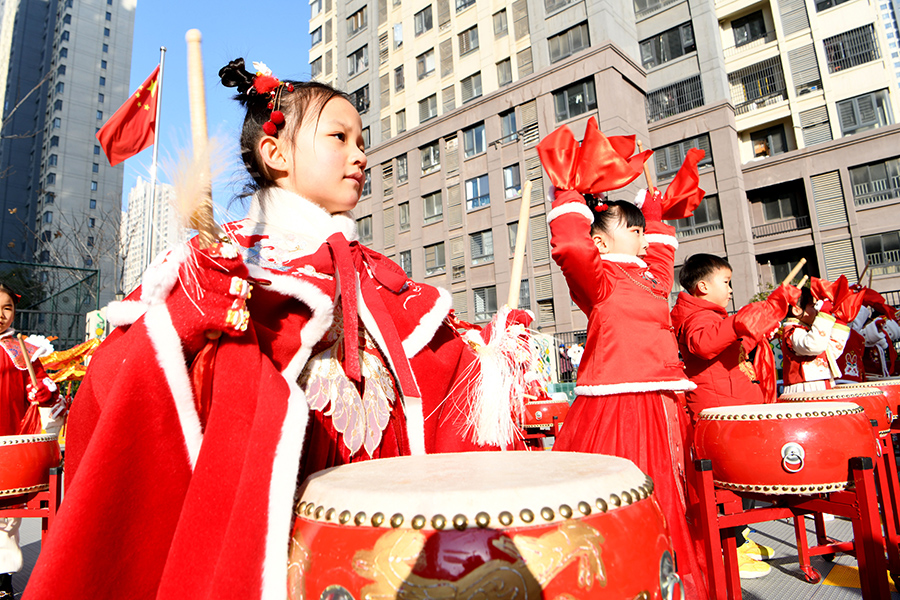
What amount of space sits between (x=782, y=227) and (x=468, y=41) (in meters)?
14.3

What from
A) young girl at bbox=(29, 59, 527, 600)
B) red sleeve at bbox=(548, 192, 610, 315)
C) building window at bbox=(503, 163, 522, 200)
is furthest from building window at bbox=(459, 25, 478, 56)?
young girl at bbox=(29, 59, 527, 600)

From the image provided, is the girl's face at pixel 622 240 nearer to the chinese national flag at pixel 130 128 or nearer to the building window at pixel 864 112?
the chinese national flag at pixel 130 128

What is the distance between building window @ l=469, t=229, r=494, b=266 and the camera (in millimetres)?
21297

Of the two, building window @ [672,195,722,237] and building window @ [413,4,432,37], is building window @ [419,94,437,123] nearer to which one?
building window @ [413,4,432,37]

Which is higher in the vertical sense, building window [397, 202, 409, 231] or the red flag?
building window [397, 202, 409, 231]

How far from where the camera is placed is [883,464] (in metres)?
2.84

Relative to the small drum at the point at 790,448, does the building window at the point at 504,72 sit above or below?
above

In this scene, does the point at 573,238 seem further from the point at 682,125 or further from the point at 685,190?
the point at 682,125

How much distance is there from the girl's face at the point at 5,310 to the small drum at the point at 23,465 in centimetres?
189

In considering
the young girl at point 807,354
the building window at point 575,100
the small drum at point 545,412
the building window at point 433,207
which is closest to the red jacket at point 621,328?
the small drum at point 545,412

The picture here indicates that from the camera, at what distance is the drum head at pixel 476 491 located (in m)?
0.78

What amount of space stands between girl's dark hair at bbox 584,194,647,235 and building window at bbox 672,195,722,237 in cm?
1755

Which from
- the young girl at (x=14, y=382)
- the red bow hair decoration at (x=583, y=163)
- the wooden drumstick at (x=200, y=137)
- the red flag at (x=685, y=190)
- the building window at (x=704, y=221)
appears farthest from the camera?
the building window at (x=704, y=221)

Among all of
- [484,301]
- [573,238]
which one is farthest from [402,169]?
[573,238]
